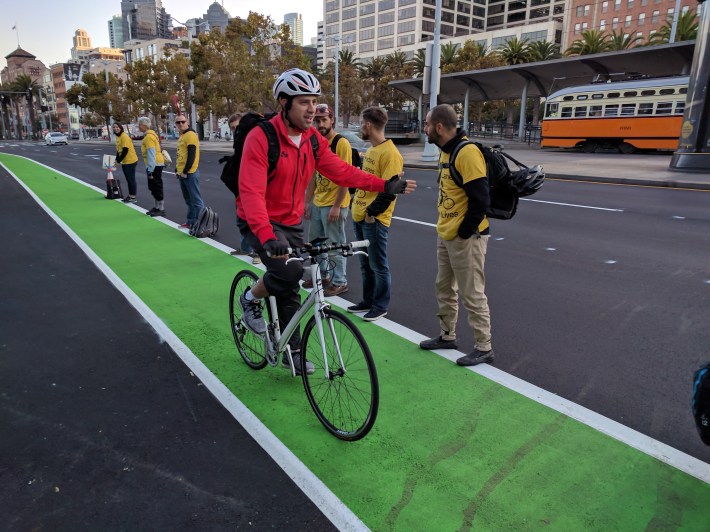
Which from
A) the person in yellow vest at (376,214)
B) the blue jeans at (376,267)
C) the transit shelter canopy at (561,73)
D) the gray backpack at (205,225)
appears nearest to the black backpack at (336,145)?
the person in yellow vest at (376,214)

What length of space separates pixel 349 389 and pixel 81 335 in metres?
3.06

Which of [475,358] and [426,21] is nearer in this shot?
[475,358]

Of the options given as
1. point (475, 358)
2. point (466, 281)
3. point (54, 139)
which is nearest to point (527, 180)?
point (466, 281)

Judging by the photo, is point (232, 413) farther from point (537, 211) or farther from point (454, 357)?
point (537, 211)

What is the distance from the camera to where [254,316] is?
383cm

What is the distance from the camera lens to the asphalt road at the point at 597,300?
3762 mm

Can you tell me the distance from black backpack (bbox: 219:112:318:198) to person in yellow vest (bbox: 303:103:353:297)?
1820 mm

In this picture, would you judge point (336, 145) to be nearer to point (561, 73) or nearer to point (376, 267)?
point (376, 267)

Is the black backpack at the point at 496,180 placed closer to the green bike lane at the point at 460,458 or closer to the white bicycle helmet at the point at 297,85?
the white bicycle helmet at the point at 297,85

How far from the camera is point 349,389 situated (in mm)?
Result: 3117

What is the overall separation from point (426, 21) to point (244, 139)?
12070 centimetres

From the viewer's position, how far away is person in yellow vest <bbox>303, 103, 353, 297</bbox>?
5387 millimetres

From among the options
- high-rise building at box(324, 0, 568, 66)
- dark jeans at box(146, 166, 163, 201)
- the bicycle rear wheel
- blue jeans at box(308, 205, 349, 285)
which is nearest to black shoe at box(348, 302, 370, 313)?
blue jeans at box(308, 205, 349, 285)

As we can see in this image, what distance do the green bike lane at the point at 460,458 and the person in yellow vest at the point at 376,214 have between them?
549 millimetres
